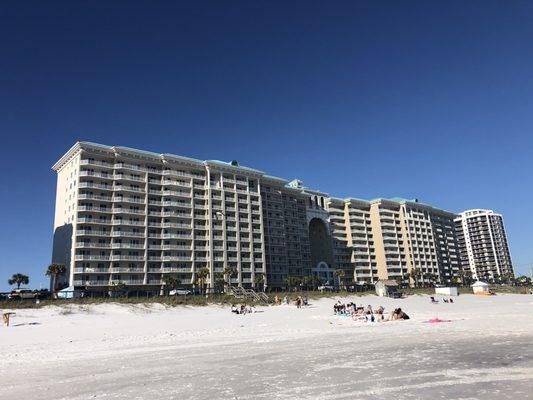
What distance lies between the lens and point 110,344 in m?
28.2

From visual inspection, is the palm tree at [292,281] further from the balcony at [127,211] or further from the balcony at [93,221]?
the balcony at [93,221]

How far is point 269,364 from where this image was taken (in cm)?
1848

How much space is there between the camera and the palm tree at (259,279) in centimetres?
10251

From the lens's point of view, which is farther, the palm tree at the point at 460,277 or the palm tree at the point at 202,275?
the palm tree at the point at 460,277

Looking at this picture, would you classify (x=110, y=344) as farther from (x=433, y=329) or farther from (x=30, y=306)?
(x=30, y=306)

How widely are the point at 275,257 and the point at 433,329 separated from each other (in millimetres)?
92226

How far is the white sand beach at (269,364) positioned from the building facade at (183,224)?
187 ft

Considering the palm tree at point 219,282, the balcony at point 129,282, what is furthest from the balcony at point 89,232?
the palm tree at point 219,282

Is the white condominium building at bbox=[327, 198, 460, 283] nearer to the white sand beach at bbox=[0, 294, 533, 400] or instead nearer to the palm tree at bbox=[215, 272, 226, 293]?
the palm tree at bbox=[215, 272, 226, 293]

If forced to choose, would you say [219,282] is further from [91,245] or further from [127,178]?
[127,178]

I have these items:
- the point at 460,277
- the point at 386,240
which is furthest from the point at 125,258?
the point at 460,277

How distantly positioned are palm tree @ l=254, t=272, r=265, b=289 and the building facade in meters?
0.30

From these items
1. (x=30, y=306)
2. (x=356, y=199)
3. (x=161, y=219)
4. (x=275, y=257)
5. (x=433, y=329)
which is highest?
(x=356, y=199)

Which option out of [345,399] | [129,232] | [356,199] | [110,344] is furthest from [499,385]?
[356,199]
